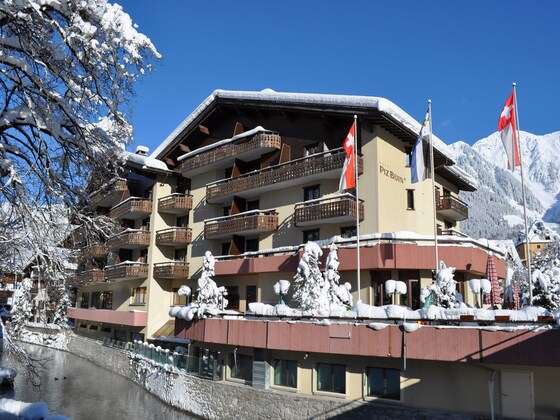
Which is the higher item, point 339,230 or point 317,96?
point 317,96

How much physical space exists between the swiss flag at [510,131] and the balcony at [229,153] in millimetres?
15149

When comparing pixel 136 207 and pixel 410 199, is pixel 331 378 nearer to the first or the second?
pixel 410 199

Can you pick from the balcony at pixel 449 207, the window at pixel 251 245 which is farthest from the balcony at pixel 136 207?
the balcony at pixel 449 207

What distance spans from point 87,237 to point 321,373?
42.6ft

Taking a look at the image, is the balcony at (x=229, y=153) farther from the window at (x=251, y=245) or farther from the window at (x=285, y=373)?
the window at (x=285, y=373)

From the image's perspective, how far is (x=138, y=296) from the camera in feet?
134

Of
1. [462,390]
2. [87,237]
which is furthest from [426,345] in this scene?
[87,237]

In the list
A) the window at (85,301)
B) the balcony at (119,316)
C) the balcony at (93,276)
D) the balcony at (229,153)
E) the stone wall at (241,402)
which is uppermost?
the balcony at (229,153)

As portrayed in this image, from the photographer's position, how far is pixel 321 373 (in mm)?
19922

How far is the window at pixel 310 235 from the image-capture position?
95.8ft

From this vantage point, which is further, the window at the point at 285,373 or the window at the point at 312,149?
the window at the point at 312,149

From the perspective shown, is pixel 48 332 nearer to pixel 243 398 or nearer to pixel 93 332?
pixel 93 332

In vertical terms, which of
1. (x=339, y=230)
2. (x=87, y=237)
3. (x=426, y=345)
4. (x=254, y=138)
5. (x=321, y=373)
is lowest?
(x=321, y=373)

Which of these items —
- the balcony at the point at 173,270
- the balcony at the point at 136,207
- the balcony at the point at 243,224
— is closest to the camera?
the balcony at the point at 243,224
